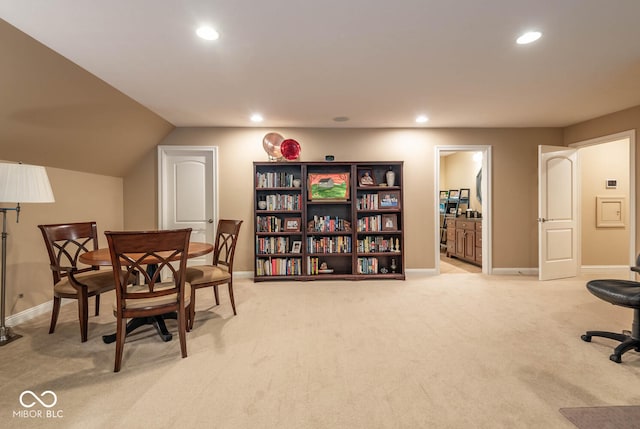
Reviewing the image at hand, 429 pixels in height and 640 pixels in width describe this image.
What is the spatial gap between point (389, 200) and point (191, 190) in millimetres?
3072

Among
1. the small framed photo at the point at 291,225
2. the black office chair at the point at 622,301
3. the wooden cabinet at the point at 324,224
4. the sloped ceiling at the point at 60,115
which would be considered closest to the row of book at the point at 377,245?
the wooden cabinet at the point at 324,224

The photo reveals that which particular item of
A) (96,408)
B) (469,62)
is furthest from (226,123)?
(96,408)

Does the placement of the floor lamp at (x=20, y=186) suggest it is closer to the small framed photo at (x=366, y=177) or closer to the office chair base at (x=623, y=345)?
the small framed photo at (x=366, y=177)

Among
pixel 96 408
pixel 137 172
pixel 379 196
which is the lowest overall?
pixel 96 408

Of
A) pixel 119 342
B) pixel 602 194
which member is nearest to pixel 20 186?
pixel 119 342

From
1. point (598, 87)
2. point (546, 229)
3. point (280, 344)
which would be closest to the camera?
point (280, 344)

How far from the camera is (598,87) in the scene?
324 cm

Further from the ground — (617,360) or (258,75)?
(258,75)

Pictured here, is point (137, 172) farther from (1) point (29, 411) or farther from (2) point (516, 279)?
(2) point (516, 279)

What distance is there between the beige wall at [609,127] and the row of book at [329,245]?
12.0 ft

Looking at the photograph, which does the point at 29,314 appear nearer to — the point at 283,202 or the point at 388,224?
the point at 283,202

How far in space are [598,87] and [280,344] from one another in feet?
13.6

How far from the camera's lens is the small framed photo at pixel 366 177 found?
184 inches

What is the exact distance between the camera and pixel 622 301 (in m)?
2.21
